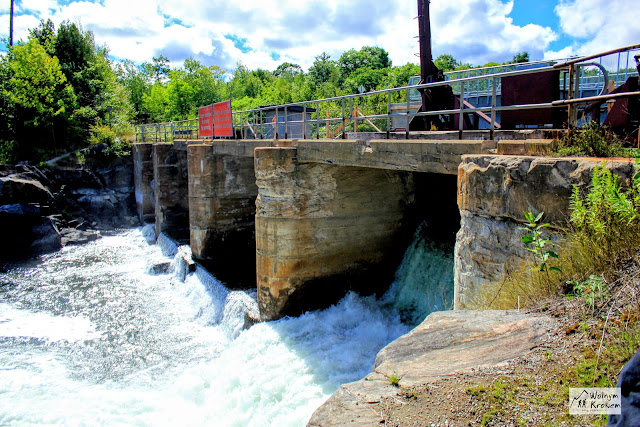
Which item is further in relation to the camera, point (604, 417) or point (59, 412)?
point (59, 412)

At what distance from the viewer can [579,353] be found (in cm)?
296

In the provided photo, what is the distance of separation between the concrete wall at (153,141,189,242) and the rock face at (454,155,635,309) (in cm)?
1747

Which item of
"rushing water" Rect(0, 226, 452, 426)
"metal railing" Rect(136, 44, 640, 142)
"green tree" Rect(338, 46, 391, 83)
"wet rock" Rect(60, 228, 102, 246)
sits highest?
"green tree" Rect(338, 46, 391, 83)

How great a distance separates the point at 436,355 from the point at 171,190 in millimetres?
19696

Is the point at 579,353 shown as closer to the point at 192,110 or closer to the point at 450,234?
the point at 450,234

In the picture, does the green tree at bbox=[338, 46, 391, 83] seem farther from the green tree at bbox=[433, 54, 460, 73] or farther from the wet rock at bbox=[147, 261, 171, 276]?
the wet rock at bbox=[147, 261, 171, 276]

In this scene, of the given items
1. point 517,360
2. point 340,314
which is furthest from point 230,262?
point 517,360

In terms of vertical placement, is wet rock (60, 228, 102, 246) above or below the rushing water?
above

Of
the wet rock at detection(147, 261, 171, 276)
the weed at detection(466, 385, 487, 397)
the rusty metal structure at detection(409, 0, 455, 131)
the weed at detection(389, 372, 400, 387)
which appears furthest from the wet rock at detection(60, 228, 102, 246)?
the weed at detection(466, 385, 487, 397)

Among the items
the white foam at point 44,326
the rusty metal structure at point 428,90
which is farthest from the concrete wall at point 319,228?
the white foam at point 44,326

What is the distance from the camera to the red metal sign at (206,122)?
17823mm

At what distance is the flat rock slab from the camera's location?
322 centimetres

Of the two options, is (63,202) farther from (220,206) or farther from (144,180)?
(220,206)

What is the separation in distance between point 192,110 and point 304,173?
33.6m
